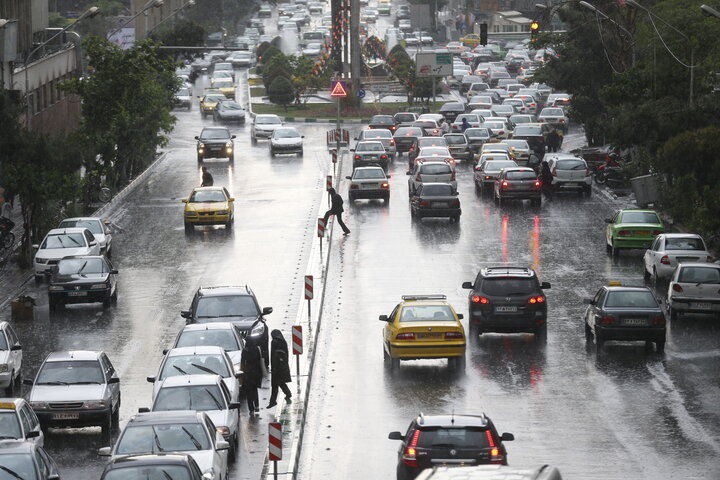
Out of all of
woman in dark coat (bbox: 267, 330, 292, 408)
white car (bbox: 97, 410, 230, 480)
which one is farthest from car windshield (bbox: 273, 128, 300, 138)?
white car (bbox: 97, 410, 230, 480)

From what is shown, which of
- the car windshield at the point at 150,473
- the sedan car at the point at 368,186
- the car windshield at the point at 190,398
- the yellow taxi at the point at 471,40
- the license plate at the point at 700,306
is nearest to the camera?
the car windshield at the point at 150,473

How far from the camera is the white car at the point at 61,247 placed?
39.4 meters

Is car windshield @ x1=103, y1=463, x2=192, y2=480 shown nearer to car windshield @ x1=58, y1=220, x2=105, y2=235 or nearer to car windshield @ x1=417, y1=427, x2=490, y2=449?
car windshield @ x1=417, y1=427, x2=490, y2=449

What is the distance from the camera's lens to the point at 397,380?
90.1 feet

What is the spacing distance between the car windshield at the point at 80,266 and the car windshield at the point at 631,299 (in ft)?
40.8

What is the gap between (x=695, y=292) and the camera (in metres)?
32.6

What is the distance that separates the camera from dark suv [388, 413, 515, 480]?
18.1m

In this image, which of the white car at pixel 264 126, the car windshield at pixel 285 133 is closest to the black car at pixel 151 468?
the car windshield at pixel 285 133

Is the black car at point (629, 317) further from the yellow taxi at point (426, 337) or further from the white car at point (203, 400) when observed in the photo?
the white car at point (203, 400)

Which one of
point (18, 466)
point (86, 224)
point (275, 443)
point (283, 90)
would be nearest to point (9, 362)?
point (275, 443)

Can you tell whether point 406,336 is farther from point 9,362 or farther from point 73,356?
point 9,362

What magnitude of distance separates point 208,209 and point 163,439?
28.0m

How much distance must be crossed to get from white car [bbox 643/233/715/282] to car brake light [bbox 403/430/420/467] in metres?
19.0

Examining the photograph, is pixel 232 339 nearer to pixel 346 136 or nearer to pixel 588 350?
pixel 588 350
